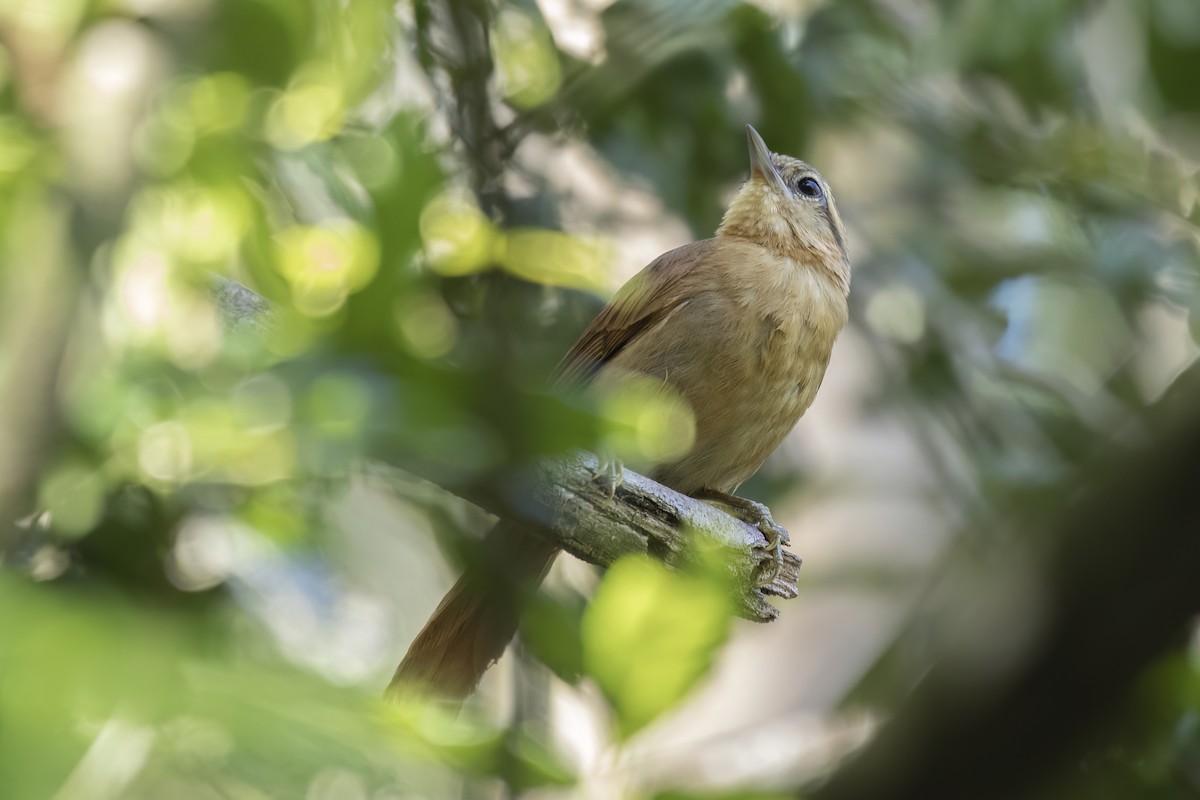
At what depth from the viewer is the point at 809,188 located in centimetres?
505

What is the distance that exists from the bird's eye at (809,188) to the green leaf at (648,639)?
3.94 m

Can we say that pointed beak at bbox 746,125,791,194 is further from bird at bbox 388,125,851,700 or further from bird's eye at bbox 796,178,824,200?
bird's eye at bbox 796,178,824,200

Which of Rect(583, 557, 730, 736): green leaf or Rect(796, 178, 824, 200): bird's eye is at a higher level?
Rect(583, 557, 730, 736): green leaf

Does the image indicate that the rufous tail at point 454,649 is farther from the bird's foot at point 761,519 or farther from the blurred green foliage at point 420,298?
the bird's foot at point 761,519

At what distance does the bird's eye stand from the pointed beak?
0.17 m

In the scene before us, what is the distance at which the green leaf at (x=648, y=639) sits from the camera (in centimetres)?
115

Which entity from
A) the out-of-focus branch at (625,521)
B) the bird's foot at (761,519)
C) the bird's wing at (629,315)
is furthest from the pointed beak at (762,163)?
the out-of-focus branch at (625,521)

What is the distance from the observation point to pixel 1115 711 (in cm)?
96

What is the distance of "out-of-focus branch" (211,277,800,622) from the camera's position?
279cm

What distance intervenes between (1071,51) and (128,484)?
135 inches

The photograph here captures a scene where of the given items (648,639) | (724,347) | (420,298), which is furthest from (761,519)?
(648,639)

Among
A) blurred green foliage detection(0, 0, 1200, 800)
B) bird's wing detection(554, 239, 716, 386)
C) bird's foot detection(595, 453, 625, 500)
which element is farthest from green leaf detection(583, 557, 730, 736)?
bird's wing detection(554, 239, 716, 386)

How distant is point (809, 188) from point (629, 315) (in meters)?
1.15

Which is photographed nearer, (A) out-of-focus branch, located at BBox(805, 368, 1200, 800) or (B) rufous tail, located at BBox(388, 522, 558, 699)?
(A) out-of-focus branch, located at BBox(805, 368, 1200, 800)
